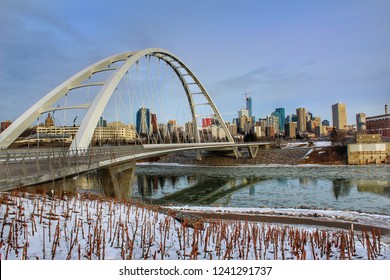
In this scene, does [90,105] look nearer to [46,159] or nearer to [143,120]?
[46,159]

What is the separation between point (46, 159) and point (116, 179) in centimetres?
458

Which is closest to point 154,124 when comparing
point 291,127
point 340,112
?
point 291,127

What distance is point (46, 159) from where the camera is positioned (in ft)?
29.6

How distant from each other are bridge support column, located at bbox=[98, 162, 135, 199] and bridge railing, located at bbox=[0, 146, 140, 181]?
0.74 m

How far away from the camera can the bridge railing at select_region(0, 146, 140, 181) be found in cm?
681

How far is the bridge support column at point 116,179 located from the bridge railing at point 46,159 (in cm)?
74

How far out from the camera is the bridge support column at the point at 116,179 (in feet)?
41.3

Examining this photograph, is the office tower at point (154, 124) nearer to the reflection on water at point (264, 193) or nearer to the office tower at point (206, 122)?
the reflection on water at point (264, 193)

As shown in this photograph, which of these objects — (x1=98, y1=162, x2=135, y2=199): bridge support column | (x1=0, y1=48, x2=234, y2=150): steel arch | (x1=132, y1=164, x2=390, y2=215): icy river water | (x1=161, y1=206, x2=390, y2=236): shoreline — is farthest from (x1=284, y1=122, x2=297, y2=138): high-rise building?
(x1=161, y1=206, x2=390, y2=236): shoreline

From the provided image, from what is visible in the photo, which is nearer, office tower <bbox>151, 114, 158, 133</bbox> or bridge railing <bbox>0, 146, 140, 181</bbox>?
bridge railing <bbox>0, 146, 140, 181</bbox>

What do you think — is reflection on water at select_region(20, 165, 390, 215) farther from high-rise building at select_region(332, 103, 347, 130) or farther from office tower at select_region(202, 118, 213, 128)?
office tower at select_region(202, 118, 213, 128)

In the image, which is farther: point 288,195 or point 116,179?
point 288,195

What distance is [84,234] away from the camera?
4078mm

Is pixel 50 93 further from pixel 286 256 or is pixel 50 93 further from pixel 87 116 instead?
pixel 286 256
